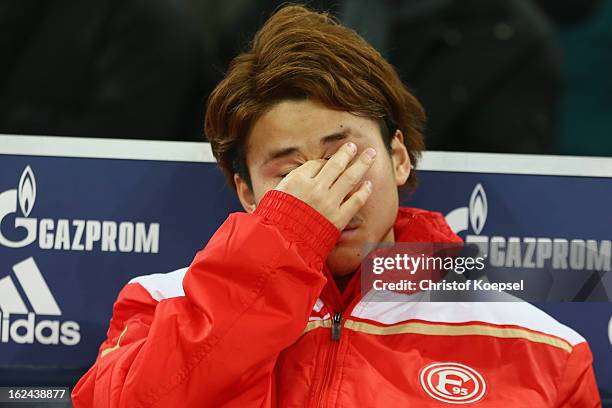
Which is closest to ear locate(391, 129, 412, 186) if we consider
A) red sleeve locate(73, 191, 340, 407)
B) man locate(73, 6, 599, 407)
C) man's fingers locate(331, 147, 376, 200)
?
man locate(73, 6, 599, 407)

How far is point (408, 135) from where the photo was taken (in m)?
2.50

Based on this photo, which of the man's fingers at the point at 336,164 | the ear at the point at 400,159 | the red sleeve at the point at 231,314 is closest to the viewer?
the red sleeve at the point at 231,314

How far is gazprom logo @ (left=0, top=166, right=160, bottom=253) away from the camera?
2.63 metres

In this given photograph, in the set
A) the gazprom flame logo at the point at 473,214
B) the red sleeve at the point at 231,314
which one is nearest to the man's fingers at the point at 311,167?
the red sleeve at the point at 231,314

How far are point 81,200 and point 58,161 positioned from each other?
121mm

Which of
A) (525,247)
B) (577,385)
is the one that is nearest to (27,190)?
(525,247)

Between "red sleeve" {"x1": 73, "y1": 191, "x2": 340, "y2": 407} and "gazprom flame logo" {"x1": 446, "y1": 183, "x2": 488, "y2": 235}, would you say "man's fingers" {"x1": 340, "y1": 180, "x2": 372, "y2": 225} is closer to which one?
"red sleeve" {"x1": 73, "y1": 191, "x2": 340, "y2": 407}

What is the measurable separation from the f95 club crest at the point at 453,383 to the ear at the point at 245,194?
1.91ft

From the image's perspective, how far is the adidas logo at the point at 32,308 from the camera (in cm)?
263

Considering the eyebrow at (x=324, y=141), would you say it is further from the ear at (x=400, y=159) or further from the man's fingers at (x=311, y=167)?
the ear at (x=400, y=159)

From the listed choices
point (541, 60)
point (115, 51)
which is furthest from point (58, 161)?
point (541, 60)

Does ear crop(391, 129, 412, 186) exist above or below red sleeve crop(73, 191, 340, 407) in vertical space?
above

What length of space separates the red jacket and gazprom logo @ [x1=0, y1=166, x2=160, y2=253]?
0.28 meters

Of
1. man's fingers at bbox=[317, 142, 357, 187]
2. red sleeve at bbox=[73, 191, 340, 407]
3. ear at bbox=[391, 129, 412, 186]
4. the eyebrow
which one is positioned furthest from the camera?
ear at bbox=[391, 129, 412, 186]
